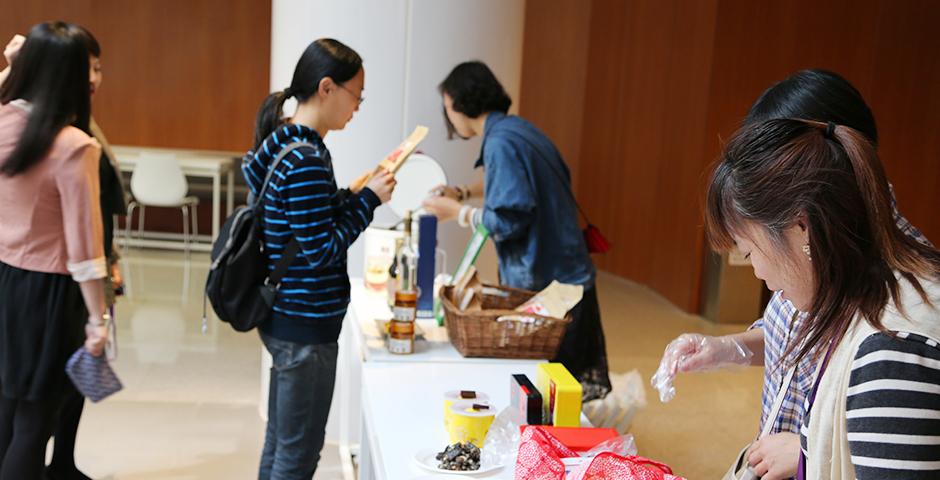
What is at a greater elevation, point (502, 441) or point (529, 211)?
point (529, 211)

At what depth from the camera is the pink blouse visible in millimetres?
2504

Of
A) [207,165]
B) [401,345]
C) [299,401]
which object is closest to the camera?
[299,401]

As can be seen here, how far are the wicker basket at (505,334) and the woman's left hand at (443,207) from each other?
74 cm

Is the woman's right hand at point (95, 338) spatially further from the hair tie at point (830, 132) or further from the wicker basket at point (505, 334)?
the hair tie at point (830, 132)

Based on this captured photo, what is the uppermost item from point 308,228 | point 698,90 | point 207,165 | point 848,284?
point 698,90

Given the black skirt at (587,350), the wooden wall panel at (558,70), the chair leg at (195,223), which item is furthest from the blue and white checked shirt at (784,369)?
the chair leg at (195,223)

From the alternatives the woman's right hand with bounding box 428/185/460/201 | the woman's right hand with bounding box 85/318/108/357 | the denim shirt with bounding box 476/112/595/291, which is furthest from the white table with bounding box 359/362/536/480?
the woman's right hand with bounding box 428/185/460/201

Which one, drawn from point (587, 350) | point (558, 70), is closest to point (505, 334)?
point (587, 350)

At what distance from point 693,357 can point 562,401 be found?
330 millimetres

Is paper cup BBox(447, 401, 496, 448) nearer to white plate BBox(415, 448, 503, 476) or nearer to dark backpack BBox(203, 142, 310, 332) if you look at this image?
white plate BBox(415, 448, 503, 476)

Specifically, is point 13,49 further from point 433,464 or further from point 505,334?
point 433,464

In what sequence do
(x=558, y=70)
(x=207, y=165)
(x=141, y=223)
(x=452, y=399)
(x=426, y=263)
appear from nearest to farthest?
(x=452, y=399)
(x=426, y=263)
(x=207, y=165)
(x=141, y=223)
(x=558, y=70)

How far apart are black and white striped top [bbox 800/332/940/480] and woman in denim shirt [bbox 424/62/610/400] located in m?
2.08

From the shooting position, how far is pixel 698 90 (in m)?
6.66
